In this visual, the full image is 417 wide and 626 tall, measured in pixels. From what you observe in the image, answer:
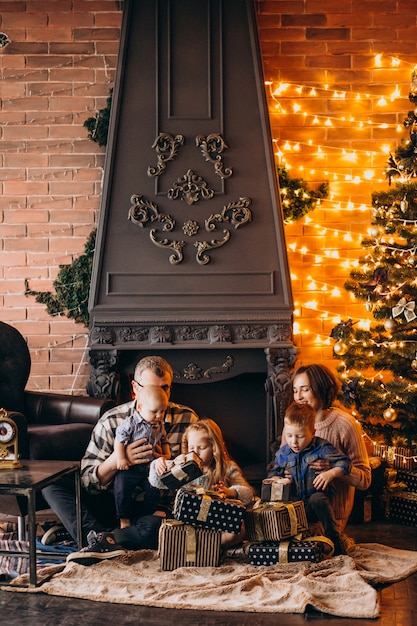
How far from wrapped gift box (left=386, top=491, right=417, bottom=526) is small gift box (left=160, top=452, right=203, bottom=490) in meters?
1.54

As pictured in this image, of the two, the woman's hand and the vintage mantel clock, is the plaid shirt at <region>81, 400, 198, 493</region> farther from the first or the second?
the vintage mantel clock

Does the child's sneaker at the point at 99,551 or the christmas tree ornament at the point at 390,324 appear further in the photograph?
the christmas tree ornament at the point at 390,324

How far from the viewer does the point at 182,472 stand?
386cm

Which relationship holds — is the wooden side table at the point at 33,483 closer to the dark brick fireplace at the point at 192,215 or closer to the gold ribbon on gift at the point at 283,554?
the gold ribbon on gift at the point at 283,554

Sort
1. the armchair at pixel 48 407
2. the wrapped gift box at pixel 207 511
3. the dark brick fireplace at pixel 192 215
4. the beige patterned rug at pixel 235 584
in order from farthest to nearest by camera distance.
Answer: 1. the dark brick fireplace at pixel 192 215
2. the armchair at pixel 48 407
3. the wrapped gift box at pixel 207 511
4. the beige patterned rug at pixel 235 584

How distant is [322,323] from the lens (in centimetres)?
588

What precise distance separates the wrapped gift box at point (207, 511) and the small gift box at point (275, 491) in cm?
25

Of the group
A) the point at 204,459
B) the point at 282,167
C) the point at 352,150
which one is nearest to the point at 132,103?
the point at 282,167

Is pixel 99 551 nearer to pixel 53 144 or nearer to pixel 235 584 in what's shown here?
pixel 235 584

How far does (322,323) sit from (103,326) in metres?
1.51

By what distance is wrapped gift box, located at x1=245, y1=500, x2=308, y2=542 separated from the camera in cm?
383

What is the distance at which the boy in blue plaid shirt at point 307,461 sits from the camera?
4062 mm

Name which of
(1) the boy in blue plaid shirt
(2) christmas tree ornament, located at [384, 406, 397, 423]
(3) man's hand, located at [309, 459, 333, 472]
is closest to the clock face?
(1) the boy in blue plaid shirt

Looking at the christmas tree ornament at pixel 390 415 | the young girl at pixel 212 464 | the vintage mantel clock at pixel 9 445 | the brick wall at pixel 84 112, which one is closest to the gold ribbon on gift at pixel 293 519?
the young girl at pixel 212 464
